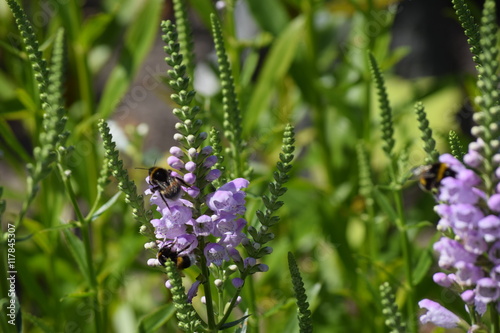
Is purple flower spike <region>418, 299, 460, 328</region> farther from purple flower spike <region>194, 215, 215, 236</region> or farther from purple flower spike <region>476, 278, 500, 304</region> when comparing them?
purple flower spike <region>194, 215, 215, 236</region>

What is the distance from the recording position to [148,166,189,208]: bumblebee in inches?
49.1

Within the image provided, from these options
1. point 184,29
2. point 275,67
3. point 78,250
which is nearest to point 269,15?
point 275,67

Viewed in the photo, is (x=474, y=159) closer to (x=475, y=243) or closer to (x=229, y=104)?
(x=475, y=243)

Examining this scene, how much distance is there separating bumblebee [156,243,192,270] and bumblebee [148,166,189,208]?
0.33 feet

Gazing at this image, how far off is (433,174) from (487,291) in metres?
0.27

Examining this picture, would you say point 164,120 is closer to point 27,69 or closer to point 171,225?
point 27,69

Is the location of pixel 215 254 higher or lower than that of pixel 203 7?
lower

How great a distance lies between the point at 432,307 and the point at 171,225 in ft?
1.61

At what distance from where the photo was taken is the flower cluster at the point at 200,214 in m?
1.23

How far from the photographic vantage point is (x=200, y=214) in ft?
4.16

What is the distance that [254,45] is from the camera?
263 cm

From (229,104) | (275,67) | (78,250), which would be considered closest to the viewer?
(229,104)

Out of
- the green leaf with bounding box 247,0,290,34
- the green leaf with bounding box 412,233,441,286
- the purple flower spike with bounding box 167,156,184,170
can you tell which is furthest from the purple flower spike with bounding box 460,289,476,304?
the green leaf with bounding box 247,0,290,34

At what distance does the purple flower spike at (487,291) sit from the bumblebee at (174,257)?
0.52 m
